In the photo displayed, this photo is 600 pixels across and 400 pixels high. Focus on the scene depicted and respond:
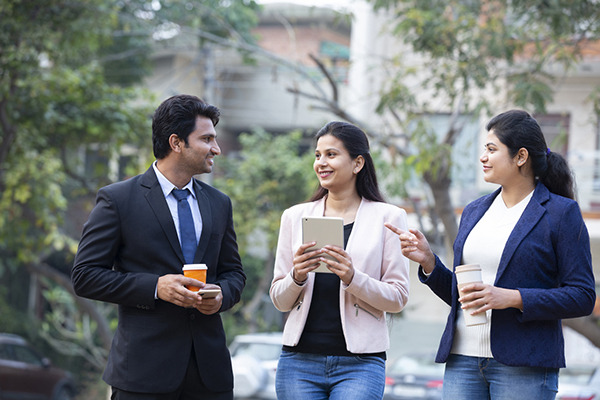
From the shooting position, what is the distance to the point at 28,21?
8.08m

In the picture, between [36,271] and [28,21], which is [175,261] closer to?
[28,21]

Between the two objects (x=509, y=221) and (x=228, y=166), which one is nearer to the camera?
(x=509, y=221)

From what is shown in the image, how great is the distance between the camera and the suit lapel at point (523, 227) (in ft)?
9.10

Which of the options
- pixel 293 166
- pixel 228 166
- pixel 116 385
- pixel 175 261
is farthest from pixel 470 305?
pixel 228 166

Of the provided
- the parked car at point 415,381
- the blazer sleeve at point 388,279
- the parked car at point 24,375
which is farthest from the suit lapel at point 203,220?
the parked car at point 24,375

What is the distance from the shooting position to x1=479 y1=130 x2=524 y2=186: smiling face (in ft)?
9.57

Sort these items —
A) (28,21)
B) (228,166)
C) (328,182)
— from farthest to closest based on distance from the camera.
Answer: (228,166) → (28,21) → (328,182)

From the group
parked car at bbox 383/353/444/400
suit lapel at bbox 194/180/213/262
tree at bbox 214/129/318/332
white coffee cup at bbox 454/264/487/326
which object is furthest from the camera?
tree at bbox 214/129/318/332

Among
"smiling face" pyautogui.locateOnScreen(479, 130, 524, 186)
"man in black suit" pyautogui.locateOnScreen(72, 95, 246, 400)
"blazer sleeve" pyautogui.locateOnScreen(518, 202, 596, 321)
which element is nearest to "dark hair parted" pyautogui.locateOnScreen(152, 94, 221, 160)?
"man in black suit" pyautogui.locateOnScreen(72, 95, 246, 400)

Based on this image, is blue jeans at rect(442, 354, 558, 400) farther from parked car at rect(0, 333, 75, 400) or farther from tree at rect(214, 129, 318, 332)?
parked car at rect(0, 333, 75, 400)

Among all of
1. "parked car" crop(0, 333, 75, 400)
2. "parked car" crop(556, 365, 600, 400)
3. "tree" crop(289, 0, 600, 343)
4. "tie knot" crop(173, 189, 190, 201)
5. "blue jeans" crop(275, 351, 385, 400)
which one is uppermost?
"tree" crop(289, 0, 600, 343)

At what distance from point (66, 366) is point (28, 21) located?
11179 mm

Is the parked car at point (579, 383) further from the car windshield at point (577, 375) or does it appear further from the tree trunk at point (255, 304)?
the tree trunk at point (255, 304)

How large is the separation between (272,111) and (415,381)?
11823 millimetres
